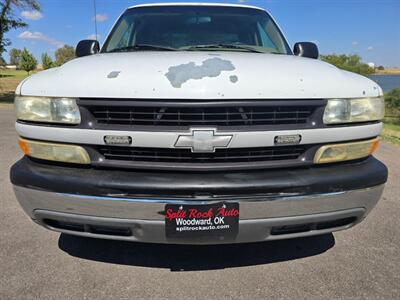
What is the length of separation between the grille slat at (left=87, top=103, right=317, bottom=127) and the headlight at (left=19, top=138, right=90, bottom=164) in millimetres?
234

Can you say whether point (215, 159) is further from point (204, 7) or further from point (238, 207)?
point (204, 7)

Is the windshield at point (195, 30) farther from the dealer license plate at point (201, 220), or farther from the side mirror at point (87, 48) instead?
the dealer license plate at point (201, 220)

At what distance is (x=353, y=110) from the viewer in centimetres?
241

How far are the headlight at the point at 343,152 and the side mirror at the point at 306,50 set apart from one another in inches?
61.0

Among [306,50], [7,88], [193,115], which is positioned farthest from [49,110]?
[7,88]

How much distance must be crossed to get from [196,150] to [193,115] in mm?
209

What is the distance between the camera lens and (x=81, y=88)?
2230 millimetres

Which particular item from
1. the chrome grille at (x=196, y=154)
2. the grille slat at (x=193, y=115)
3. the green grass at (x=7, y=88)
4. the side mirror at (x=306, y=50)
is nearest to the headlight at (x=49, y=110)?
the grille slat at (x=193, y=115)

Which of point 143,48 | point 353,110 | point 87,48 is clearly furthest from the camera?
point 87,48

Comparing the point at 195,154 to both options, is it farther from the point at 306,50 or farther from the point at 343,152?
the point at 306,50

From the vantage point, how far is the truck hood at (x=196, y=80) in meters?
2.16

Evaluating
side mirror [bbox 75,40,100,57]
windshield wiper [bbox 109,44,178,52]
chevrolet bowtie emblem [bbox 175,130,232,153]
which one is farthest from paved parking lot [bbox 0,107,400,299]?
side mirror [bbox 75,40,100,57]

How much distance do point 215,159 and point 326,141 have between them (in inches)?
28.5

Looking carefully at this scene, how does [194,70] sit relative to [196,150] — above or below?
above
